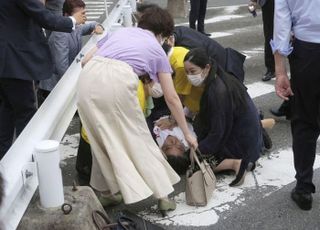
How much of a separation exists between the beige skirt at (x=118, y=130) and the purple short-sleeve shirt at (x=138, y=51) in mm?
86

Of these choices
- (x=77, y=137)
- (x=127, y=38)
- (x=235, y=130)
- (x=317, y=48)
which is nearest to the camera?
(x=317, y=48)

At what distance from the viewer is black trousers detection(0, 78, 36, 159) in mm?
3900

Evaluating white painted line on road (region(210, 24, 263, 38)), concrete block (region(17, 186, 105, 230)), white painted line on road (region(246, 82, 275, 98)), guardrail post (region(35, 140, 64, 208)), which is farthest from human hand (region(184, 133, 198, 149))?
white painted line on road (region(210, 24, 263, 38))

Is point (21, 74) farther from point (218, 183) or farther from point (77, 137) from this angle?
point (218, 183)

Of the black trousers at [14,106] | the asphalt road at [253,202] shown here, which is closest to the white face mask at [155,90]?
the asphalt road at [253,202]

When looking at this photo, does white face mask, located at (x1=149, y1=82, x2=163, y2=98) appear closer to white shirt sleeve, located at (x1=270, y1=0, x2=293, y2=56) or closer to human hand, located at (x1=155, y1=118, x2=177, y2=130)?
human hand, located at (x1=155, y1=118, x2=177, y2=130)

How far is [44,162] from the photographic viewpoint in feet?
9.05

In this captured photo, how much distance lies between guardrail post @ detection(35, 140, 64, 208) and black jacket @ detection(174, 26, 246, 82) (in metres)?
2.25

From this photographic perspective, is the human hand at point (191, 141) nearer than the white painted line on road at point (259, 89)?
Yes

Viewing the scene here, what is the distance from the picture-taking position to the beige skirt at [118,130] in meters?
3.29

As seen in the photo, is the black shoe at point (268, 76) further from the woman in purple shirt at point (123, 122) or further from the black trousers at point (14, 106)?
the black trousers at point (14, 106)

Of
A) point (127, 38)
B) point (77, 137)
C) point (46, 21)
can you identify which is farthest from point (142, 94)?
point (77, 137)

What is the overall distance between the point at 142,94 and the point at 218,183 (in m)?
0.92

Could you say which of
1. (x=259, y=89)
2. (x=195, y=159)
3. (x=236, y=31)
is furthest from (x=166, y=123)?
(x=236, y=31)
